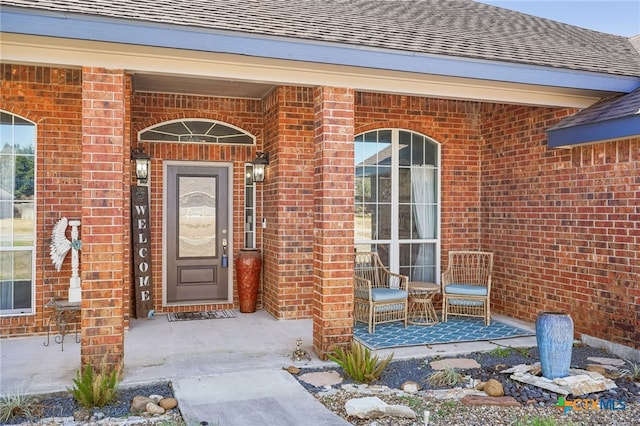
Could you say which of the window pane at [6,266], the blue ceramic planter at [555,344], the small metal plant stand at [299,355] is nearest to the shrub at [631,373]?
the blue ceramic planter at [555,344]

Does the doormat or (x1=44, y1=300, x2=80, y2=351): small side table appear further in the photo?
the doormat

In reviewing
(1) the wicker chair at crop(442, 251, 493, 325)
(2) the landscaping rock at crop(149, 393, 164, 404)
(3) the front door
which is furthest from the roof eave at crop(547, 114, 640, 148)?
(2) the landscaping rock at crop(149, 393, 164, 404)

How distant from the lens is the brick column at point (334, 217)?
560cm

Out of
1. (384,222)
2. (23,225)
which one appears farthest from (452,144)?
(23,225)

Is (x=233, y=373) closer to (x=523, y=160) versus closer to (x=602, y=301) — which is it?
(x=602, y=301)

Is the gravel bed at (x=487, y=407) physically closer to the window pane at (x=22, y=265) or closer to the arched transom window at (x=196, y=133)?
the window pane at (x=22, y=265)

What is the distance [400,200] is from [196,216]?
3.12 metres

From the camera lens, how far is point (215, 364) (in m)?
5.47

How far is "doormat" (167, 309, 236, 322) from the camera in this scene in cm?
765

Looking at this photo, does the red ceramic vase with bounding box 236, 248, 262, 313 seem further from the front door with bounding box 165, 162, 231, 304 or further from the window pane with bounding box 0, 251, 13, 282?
the window pane with bounding box 0, 251, 13, 282

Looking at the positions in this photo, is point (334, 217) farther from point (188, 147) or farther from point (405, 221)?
point (188, 147)

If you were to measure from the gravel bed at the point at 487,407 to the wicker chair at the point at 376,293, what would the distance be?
1.47 m

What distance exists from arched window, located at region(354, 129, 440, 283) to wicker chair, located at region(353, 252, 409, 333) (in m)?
0.20

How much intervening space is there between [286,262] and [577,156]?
401 centimetres
